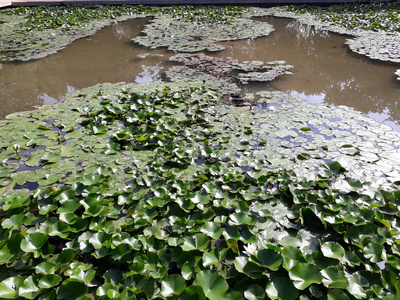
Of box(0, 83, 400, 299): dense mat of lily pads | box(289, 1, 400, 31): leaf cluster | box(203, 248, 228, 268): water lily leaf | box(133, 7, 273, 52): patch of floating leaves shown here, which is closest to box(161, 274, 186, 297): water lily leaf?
box(0, 83, 400, 299): dense mat of lily pads

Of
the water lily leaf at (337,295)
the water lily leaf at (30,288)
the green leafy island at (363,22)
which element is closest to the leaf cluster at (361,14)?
the green leafy island at (363,22)

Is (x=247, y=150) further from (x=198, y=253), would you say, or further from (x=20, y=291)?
(x=20, y=291)

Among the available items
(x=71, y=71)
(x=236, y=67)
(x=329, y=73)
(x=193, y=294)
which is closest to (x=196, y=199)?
(x=193, y=294)

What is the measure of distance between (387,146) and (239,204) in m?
1.66

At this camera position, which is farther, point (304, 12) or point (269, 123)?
point (304, 12)

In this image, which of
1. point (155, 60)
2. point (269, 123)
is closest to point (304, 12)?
point (155, 60)

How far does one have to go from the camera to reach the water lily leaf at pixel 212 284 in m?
1.23

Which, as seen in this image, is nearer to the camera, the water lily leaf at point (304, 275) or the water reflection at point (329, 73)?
the water lily leaf at point (304, 275)

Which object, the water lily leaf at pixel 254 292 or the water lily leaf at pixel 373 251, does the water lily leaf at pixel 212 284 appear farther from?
the water lily leaf at pixel 373 251

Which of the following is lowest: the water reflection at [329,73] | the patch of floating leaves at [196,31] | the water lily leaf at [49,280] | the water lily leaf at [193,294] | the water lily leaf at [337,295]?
the water reflection at [329,73]

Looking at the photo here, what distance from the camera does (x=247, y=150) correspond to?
8.16 feet

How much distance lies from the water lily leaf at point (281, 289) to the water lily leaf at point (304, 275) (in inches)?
1.1

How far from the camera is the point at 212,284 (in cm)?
127

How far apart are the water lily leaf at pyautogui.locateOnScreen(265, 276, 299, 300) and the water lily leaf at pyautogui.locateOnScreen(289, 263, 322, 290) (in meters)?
0.03
